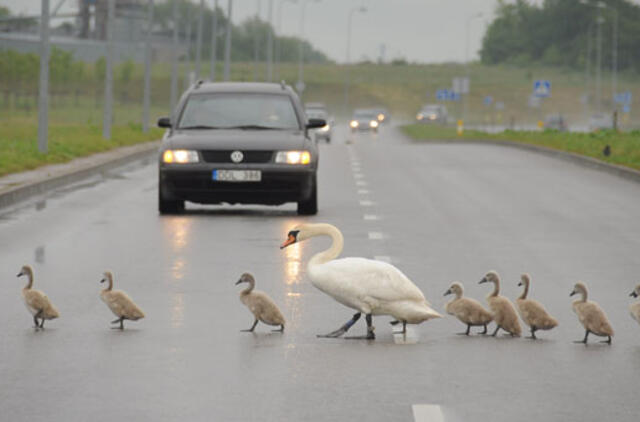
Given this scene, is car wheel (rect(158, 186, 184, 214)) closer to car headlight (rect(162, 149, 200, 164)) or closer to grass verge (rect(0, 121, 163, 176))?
car headlight (rect(162, 149, 200, 164))

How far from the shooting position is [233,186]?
2048 centimetres

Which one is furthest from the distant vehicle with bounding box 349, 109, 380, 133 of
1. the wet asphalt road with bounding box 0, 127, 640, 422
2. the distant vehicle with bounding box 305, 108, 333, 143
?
the wet asphalt road with bounding box 0, 127, 640, 422

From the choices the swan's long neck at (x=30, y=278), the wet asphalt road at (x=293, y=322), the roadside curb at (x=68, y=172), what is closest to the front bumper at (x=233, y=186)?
the wet asphalt road at (x=293, y=322)

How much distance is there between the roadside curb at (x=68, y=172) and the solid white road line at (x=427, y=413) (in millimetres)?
15309

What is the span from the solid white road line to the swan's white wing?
1960mm

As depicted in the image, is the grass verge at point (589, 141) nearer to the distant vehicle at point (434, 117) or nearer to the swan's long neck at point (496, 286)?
the swan's long neck at point (496, 286)

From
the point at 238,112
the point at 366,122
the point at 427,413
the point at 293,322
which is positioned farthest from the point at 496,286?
the point at 366,122

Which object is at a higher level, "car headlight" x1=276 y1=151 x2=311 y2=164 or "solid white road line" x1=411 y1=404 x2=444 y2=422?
"car headlight" x1=276 y1=151 x2=311 y2=164

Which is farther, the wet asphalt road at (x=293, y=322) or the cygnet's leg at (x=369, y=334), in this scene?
the cygnet's leg at (x=369, y=334)

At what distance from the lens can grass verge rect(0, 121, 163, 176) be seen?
30.5 meters

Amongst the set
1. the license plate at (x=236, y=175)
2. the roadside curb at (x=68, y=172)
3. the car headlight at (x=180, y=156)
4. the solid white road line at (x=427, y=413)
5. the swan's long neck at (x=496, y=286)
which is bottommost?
the roadside curb at (x=68, y=172)

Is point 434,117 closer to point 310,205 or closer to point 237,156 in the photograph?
point 310,205

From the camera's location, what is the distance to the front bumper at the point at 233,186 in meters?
20.4

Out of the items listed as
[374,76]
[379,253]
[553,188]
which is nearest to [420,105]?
[374,76]
